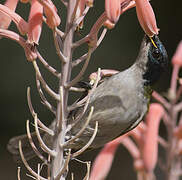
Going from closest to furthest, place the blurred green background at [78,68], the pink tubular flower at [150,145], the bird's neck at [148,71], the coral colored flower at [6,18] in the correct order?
the coral colored flower at [6,18], the bird's neck at [148,71], the pink tubular flower at [150,145], the blurred green background at [78,68]

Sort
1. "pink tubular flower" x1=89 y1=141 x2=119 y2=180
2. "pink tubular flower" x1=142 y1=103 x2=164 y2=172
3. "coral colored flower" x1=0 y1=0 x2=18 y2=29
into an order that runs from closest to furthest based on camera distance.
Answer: "coral colored flower" x1=0 y1=0 x2=18 y2=29 < "pink tubular flower" x1=142 y1=103 x2=164 y2=172 < "pink tubular flower" x1=89 y1=141 x2=119 y2=180

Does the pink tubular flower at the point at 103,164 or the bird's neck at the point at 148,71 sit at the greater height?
the bird's neck at the point at 148,71

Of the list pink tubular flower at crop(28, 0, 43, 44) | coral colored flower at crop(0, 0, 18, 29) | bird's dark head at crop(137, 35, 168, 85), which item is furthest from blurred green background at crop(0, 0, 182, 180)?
pink tubular flower at crop(28, 0, 43, 44)

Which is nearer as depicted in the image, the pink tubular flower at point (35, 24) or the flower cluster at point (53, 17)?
the flower cluster at point (53, 17)

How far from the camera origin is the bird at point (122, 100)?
240 centimetres

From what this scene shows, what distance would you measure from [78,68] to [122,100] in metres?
4.20

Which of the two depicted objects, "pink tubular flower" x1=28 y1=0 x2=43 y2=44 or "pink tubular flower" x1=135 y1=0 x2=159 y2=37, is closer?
"pink tubular flower" x1=135 y1=0 x2=159 y2=37

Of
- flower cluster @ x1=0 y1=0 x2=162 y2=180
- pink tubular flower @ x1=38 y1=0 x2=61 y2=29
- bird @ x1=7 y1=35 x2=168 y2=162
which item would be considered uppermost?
pink tubular flower @ x1=38 y1=0 x2=61 y2=29

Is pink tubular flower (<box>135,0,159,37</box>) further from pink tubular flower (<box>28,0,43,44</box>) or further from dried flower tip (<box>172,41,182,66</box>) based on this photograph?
dried flower tip (<box>172,41,182,66</box>)

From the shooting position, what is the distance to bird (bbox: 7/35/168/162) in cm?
240

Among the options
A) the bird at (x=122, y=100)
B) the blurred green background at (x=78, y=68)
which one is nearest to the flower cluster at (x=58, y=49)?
Answer: the bird at (x=122, y=100)

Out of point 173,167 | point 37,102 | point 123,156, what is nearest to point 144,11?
point 173,167

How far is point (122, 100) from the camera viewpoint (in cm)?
247

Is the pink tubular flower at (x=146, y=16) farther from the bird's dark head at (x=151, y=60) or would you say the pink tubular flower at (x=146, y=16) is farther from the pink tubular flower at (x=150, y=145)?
the pink tubular flower at (x=150, y=145)
